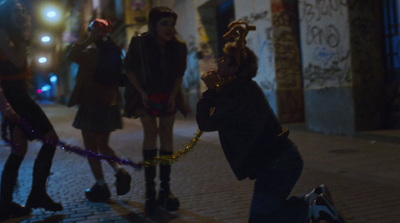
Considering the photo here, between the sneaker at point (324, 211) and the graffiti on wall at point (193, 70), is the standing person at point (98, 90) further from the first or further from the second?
the graffiti on wall at point (193, 70)

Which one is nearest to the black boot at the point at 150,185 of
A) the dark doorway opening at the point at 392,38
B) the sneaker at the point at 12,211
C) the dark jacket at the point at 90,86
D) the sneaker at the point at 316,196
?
the dark jacket at the point at 90,86

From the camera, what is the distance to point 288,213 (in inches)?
102

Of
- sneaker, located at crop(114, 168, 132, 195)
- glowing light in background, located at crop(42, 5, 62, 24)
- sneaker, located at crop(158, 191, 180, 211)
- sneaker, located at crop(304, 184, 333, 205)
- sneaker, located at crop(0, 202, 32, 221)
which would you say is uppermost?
glowing light in background, located at crop(42, 5, 62, 24)

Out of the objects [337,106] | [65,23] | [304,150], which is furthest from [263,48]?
[65,23]

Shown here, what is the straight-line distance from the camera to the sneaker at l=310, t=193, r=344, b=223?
8.68 ft

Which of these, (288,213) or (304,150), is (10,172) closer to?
(288,213)

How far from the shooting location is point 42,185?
3852mm

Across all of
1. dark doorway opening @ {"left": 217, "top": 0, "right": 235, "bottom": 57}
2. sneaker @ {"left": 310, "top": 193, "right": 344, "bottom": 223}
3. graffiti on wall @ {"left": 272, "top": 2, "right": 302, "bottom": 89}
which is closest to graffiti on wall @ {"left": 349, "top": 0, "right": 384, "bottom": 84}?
graffiti on wall @ {"left": 272, "top": 2, "right": 302, "bottom": 89}

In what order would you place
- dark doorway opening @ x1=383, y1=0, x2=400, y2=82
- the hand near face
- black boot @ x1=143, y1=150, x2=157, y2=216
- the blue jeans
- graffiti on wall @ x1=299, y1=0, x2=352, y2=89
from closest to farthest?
the blue jeans
the hand near face
black boot @ x1=143, y1=150, x2=157, y2=216
dark doorway opening @ x1=383, y1=0, x2=400, y2=82
graffiti on wall @ x1=299, y1=0, x2=352, y2=89

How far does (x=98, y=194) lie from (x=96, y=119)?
2.31 feet

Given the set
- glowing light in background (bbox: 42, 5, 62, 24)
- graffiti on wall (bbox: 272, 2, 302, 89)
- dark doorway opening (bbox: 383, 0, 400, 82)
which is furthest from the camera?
glowing light in background (bbox: 42, 5, 62, 24)

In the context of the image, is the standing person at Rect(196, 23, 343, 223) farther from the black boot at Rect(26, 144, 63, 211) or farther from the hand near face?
the black boot at Rect(26, 144, 63, 211)

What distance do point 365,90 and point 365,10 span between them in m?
1.35

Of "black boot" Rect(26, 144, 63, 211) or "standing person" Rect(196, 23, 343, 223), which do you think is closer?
"standing person" Rect(196, 23, 343, 223)
